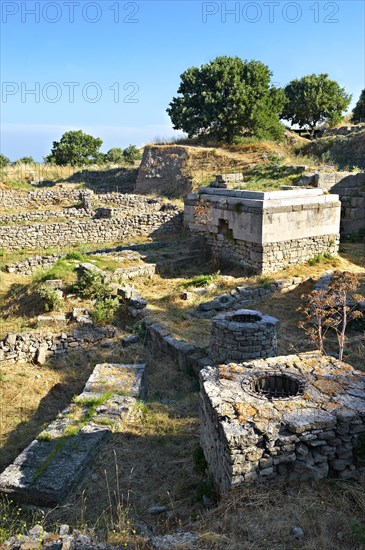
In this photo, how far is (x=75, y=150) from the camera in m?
40.9

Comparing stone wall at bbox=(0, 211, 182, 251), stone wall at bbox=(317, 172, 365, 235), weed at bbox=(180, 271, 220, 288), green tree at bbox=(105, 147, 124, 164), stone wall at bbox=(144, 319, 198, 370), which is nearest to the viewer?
stone wall at bbox=(144, 319, 198, 370)

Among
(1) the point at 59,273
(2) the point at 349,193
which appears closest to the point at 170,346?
(1) the point at 59,273

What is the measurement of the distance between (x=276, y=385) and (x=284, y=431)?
1.05 meters

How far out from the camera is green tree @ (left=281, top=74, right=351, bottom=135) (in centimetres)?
3597

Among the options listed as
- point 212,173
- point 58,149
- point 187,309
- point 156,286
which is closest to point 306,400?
point 187,309

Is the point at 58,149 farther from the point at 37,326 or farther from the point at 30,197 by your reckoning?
the point at 37,326

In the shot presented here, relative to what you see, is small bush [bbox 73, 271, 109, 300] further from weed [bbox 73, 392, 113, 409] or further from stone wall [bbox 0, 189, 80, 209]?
stone wall [bbox 0, 189, 80, 209]

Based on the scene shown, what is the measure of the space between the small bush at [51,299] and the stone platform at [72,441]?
3.63 metres

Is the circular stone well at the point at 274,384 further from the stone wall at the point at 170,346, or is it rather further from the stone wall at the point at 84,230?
the stone wall at the point at 84,230

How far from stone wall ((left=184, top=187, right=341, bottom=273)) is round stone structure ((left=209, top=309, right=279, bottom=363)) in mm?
4707

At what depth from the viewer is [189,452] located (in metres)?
5.59

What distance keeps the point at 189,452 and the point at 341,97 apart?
37.3 meters

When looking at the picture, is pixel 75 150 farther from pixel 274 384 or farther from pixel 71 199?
pixel 274 384

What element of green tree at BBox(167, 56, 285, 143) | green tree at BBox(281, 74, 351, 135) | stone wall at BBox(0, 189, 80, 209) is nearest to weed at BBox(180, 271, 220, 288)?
stone wall at BBox(0, 189, 80, 209)
